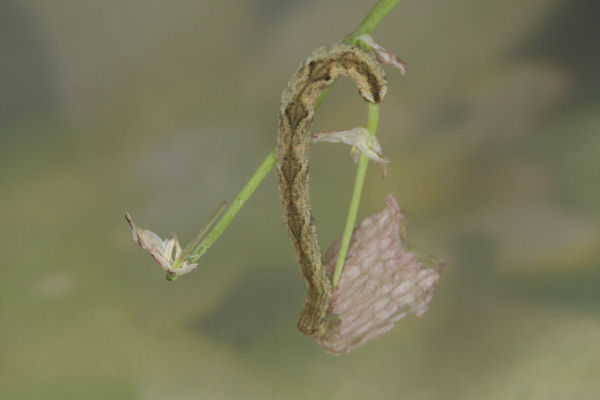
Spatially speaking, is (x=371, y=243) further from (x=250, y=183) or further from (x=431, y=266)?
(x=250, y=183)

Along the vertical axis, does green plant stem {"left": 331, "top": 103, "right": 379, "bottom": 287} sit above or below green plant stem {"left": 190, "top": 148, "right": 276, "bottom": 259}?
above

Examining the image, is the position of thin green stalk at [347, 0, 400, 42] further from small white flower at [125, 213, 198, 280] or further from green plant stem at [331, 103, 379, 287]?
small white flower at [125, 213, 198, 280]

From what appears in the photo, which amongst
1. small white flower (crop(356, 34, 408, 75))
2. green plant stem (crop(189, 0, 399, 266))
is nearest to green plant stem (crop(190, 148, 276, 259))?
green plant stem (crop(189, 0, 399, 266))

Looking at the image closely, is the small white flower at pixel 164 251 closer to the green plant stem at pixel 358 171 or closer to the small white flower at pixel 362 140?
the green plant stem at pixel 358 171

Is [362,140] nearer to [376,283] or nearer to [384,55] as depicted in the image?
[384,55]

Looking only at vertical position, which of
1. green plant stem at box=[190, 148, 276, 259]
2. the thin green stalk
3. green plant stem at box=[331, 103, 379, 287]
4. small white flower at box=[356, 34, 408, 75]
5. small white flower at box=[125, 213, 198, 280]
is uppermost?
the thin green stalk

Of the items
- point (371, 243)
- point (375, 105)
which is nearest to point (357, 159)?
point (375, 105)
